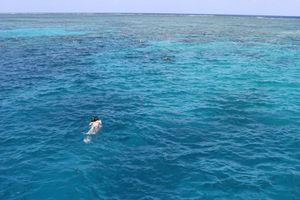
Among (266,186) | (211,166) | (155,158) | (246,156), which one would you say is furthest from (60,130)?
(266,186)

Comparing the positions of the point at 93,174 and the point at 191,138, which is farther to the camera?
the point at 191,138

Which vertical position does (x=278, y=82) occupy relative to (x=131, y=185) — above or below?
above

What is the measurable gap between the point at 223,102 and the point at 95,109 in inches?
543

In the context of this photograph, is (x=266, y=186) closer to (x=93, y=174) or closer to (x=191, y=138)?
(x=191, y=138)

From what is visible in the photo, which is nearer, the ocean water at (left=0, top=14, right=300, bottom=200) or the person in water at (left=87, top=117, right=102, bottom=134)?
the ocean water at (left=0, top=14, right=300, bottom=200)

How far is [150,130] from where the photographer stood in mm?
32375

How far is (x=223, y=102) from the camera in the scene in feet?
131

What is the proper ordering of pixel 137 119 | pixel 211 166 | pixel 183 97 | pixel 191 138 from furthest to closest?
pixel 183 97
pixel 137 119
pixel 191 138
pixel 211 166

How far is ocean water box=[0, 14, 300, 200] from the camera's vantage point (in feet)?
77.2

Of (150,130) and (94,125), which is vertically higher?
(94,125)

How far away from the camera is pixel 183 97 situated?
139 feet

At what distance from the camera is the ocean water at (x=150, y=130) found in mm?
23516

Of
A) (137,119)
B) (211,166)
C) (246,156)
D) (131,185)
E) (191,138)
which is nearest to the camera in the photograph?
(131,185)

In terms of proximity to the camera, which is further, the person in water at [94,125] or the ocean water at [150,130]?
the person in water at [94,125]
